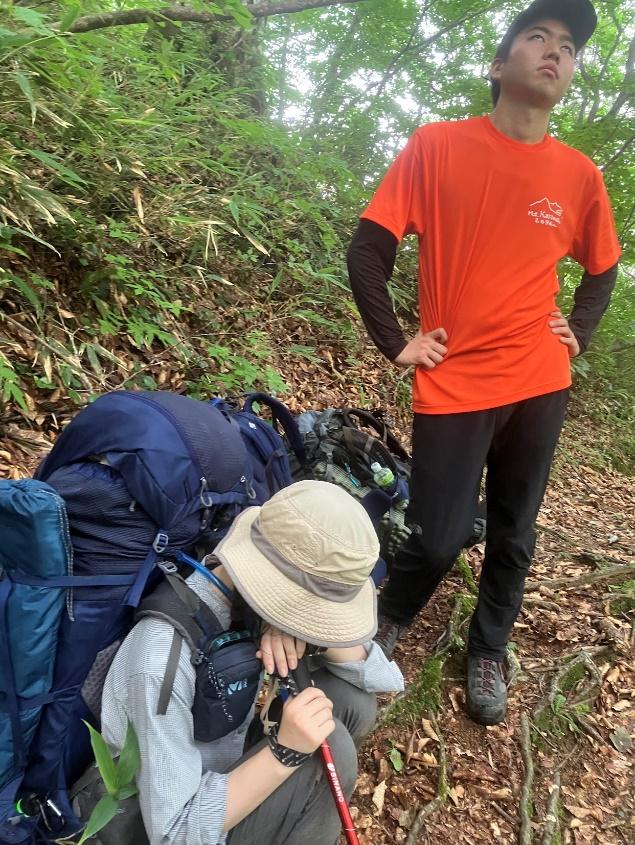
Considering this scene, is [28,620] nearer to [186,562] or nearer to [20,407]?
[186,562]

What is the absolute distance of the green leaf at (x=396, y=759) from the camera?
2355 millimetres

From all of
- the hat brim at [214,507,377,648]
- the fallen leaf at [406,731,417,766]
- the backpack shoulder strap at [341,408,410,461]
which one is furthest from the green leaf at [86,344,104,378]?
the fallen leaf at [406,731,417,766]

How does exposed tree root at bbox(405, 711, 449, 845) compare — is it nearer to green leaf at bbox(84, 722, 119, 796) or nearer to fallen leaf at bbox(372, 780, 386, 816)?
→ fallen leaf at bbox(372, 780, 386, 816)

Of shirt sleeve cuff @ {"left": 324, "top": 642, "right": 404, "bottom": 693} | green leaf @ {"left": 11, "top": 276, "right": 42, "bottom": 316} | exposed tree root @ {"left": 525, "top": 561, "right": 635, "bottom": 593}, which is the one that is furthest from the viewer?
exposed tree root @ {"left": 525, "top": 561, "right": 635, "bottom": 593}

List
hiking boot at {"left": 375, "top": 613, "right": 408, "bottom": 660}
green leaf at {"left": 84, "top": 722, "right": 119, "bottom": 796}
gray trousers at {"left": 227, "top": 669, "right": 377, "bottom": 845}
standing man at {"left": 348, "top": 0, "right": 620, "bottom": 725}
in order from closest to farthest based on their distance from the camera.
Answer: green leaf at {"left": 84, "top": 722, "right": 119, "bottom": 796}
gray trousers at {"left": 227, "top": 669, "right": 377, "bottom": 845}
standing man at {"left": 348, "top": 0, "right": 620, "bottom": 725}
hiking boot at {"left": 375, "top": 613, "right": 408, "bottom": 660}

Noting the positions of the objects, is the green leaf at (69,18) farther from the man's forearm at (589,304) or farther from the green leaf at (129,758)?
the green leaf at (129,758)

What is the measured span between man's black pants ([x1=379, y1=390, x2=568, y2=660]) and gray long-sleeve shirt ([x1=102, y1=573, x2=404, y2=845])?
1.28 meters

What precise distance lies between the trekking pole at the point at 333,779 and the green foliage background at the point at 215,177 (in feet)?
6.73

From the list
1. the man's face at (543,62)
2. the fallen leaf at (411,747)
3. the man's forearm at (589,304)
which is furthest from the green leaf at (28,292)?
the fallen leaf at (411,747)

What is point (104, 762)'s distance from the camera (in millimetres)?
1242

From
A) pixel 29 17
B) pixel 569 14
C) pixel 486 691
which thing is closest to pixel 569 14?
pixel 569 14

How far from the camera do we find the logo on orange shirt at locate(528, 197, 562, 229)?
7.36 feet

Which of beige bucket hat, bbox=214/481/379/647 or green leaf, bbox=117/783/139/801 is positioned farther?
beige bucket hat, bbox=214/481/379/647

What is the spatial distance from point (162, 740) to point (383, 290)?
72.8 inches
